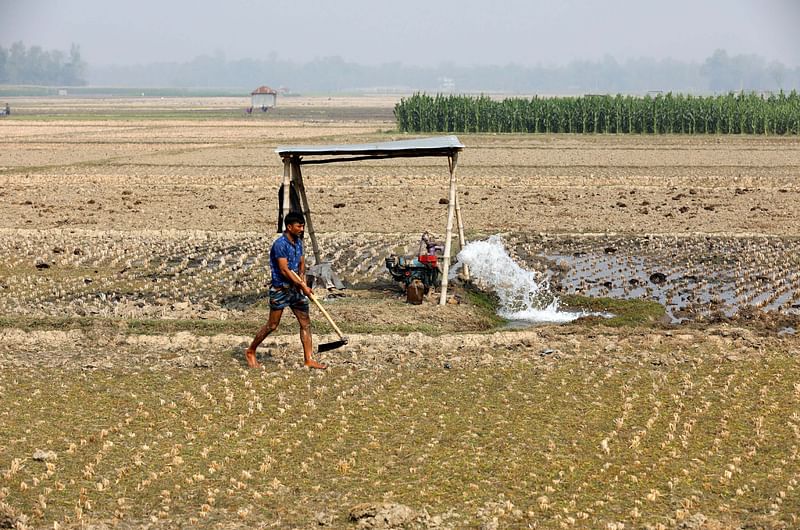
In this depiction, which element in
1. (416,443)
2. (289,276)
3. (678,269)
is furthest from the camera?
(678,269)

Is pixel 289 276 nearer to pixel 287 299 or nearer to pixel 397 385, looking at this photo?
pixel 287 299

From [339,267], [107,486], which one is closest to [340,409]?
[107,486]

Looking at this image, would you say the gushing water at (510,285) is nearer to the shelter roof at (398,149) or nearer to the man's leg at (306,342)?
the shelter roof at (398,149)

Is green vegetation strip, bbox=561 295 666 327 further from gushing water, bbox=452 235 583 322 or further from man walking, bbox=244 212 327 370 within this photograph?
man walking, bbox=244 212 327 370

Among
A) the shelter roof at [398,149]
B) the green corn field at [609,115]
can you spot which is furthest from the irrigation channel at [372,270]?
the green corn field at [609,115]

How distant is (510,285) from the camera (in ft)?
51.0

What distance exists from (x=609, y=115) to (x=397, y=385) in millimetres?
46385

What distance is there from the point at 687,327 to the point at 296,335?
457 centimetres

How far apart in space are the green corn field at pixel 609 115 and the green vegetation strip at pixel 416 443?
44.1 m

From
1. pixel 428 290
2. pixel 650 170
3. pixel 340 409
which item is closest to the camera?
pixel 340 409

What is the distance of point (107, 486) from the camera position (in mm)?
7906

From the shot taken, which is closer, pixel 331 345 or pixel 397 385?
pixel 397 385

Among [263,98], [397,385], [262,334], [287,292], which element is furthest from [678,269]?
[263,98]

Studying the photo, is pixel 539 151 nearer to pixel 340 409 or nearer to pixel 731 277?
pixel 731 277
